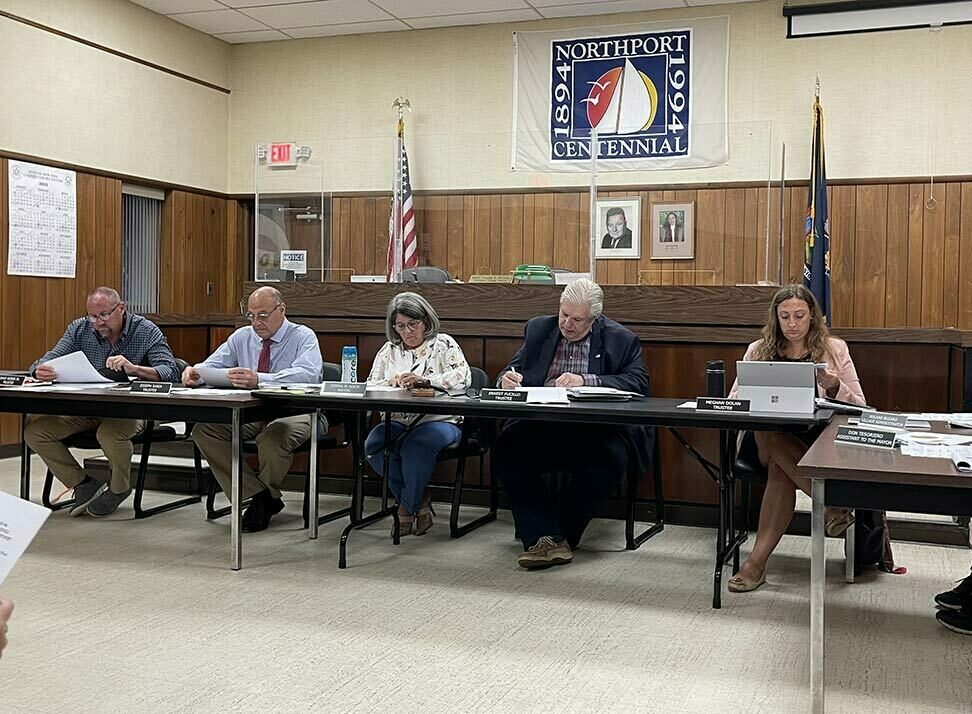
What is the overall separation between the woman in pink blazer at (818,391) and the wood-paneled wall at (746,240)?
1212 mm

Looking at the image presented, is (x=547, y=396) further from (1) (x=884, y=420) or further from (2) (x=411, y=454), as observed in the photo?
(1) (x=884, y=420)

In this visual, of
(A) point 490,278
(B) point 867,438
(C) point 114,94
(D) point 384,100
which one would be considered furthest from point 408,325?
(D) point 384,100

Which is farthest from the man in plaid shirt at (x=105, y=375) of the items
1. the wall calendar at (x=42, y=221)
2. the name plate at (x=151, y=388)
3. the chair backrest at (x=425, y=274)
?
the wall calendar at (x=42, y=221)

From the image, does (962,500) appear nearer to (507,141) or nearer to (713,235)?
(713,235)

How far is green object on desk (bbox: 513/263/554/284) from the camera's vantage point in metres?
5.57

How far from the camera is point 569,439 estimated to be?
410 cm

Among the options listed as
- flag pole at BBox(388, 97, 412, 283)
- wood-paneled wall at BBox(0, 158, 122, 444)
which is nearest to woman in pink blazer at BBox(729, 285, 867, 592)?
flag pole at BBox(388, 97, 412, 283)

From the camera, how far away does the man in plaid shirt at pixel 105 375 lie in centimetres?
459

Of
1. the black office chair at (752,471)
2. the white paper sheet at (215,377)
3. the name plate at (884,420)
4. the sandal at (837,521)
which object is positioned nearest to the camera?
the name plate at (884,420)

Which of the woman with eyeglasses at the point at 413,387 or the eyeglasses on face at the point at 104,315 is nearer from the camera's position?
the woman with eyeglasses at the point at 413,387

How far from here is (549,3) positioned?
7.74 metres

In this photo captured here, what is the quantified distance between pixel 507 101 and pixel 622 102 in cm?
96

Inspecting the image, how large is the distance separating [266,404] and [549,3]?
16.2ft

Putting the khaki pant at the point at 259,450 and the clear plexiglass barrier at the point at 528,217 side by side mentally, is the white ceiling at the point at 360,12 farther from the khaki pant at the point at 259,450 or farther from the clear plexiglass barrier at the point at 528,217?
the khaki pant at the point at 259,450
